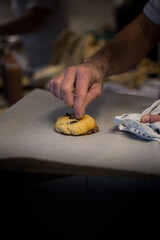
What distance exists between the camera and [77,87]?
30.7 inches

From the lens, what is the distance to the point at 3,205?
610mm

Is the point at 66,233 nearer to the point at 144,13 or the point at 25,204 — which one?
the point at 25,204

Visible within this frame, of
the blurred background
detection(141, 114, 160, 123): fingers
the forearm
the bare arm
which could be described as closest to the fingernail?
detection(141, 114, 160, 123): fingers

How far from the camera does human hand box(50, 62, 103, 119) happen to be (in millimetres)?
768

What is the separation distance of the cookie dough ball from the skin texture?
2 centimetres

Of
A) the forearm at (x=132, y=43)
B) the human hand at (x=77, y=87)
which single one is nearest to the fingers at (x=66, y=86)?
the human hand at (x=77, y=87)

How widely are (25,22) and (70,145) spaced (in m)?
1.51

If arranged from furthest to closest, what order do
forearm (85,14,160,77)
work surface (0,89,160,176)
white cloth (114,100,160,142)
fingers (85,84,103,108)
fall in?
forearm (85,14,160,77), fingers (85,84,103,108), white cloth (114,100,160,142), work surface (0,89,160,176)

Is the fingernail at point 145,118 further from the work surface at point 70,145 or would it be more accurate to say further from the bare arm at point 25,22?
the bare arm at point 25,22

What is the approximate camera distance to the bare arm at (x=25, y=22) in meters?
1.95

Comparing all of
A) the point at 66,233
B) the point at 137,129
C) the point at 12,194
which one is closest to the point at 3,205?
the point at 12,194

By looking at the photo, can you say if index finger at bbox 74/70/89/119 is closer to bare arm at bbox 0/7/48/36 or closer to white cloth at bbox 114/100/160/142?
white cloth at bbox 114/100/160/142

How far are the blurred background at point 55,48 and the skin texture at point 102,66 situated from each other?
281 mm

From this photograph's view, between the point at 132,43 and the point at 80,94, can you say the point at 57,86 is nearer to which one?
the point at 80,94
